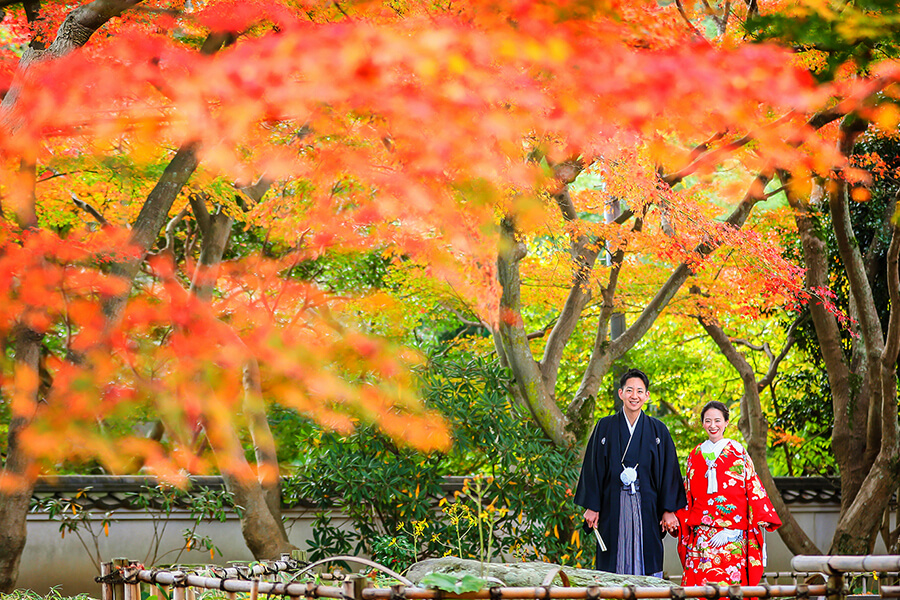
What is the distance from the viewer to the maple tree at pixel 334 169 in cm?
464

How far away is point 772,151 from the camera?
241 inches

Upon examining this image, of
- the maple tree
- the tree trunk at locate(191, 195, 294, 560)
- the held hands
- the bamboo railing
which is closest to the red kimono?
the held hands

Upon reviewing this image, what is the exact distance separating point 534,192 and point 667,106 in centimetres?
126

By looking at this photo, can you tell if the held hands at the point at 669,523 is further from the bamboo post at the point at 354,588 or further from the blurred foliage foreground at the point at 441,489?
the bamboo post at the point at 354,588

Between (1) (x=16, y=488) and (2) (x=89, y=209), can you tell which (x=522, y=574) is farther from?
(2) (x=89, y=209)

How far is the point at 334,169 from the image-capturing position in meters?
7.10

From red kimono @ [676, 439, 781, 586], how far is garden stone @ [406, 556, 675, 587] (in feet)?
3.07

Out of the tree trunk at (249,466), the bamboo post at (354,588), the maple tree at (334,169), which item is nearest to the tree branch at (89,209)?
the maple tree at (334,169)

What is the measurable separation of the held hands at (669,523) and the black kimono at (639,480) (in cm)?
3

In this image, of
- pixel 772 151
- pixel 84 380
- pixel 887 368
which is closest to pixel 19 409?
pixel 84 380

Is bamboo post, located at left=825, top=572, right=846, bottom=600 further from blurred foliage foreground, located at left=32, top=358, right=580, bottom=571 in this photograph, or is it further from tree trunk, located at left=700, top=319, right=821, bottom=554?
tree trunk, located at left=700, top=319, right=821, bottom=554

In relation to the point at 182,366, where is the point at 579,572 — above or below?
below

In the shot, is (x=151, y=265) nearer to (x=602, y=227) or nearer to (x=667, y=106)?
(x=602, y=227)

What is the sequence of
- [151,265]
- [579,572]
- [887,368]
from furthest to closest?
[151,265] < [887,368] < [579,572]
